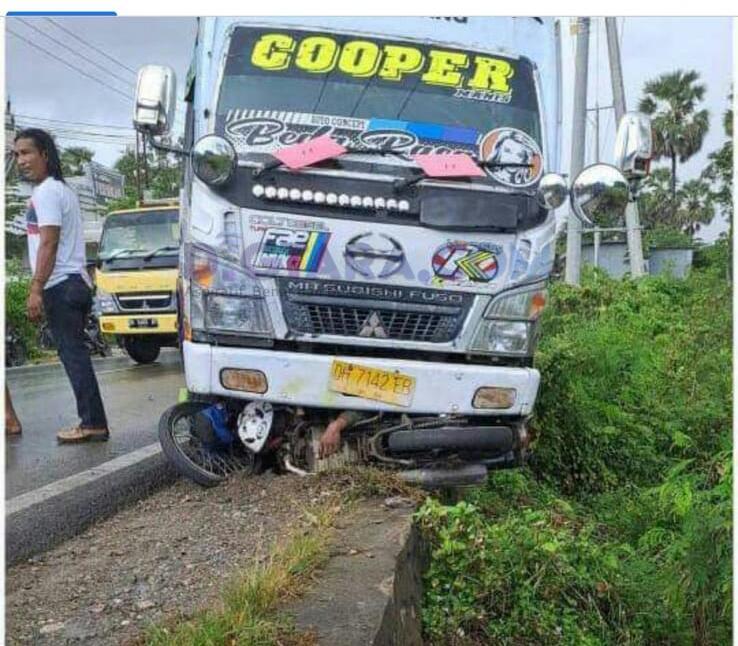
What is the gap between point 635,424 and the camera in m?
5.01

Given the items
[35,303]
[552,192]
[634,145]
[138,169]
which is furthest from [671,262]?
[35,303]

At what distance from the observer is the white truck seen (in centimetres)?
314

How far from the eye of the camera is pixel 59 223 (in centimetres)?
351

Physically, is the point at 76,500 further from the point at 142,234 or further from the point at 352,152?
the point at 142,234

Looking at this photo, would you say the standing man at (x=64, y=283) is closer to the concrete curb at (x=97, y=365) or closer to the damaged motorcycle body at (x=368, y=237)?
the concrete curb at (x=97, y=365)

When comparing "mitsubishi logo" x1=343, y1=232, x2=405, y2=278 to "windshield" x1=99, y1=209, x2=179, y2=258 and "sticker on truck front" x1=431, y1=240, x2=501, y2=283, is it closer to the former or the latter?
"sticker on truck front" x1=431, y1=240, x2=501, y2=283

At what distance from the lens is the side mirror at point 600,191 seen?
304 cm

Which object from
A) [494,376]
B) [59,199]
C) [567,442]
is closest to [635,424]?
[567,442]

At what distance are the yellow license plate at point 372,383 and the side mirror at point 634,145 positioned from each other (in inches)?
44.7

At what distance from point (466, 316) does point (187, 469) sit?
1.29m

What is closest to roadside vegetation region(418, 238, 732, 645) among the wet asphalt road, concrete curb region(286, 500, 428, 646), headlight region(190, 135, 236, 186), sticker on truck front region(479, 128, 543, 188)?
concrete curb region(286, 500, 428, 646)

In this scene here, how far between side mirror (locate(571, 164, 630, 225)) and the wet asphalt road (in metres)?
2.27

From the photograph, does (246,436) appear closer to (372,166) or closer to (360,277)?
(360,277)

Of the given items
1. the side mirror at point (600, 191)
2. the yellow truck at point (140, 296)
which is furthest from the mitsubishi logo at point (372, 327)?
the yellow truck at point (140, 296)
